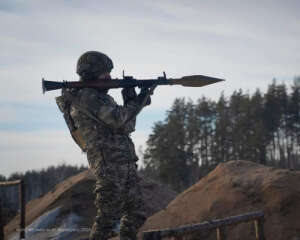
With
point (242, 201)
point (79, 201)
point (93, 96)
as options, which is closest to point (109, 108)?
point (93, 96)

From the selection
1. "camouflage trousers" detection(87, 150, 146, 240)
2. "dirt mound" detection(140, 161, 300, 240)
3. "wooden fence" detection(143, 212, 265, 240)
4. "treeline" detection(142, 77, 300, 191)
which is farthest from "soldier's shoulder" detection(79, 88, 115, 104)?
"treeline" detection(142, 77, 300, 191)

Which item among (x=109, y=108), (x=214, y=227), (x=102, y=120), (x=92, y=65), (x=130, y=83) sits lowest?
(x=214, y=227)

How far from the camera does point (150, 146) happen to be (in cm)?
4734

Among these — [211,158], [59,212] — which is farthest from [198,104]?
[59,212]

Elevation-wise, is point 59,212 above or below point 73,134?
below

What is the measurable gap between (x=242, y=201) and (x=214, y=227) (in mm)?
3750

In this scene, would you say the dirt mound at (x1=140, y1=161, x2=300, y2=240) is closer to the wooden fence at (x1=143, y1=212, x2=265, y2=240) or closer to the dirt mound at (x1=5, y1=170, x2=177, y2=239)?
the wooden fence at (x1=143, y1=212, x2=265, y2=240)

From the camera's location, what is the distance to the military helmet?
497cm

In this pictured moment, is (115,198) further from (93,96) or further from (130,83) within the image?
(130,83)

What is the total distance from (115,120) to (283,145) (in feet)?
173

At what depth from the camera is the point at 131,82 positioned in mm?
4934

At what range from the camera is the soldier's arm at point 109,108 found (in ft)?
15.0

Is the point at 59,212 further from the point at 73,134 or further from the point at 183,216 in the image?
the point at 73,134

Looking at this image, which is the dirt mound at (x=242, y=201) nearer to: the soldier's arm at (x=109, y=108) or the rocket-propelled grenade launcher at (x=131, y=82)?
the rocket-propelled grenade launcher at (x=131, y=82)
